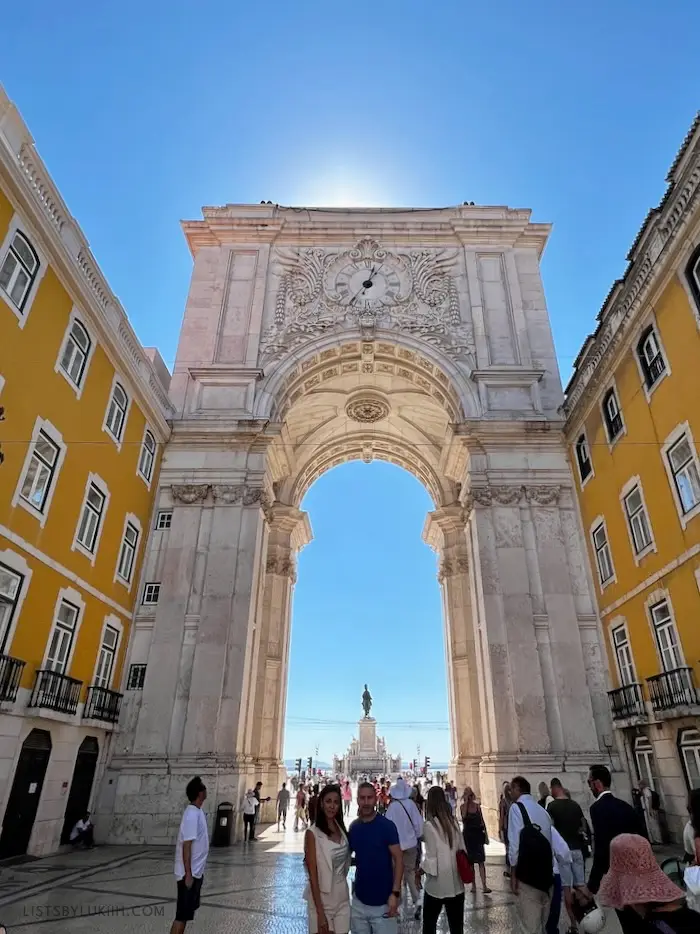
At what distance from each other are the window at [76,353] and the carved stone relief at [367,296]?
893 cm

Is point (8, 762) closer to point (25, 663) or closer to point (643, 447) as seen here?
point (25, 663)

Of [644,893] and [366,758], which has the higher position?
[366,758]

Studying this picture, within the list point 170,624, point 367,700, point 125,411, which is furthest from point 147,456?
→ point 367,700

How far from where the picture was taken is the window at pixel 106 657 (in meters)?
16.6

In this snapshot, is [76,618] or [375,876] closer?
[375,876]

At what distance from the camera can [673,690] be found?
1334cm

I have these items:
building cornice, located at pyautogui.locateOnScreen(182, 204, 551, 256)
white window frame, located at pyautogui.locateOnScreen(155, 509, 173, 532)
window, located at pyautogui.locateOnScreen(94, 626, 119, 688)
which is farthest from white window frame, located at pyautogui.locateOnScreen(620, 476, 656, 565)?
window, located at pyautogui.locateOnScreen(94, 626, 119, 688)

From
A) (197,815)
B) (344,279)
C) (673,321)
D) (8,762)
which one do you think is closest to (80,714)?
(8,762)

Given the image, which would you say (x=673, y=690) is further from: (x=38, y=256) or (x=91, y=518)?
(x=38, y=256)

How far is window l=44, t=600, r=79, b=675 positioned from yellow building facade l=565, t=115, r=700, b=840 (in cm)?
1473

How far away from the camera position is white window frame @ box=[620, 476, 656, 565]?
14870 millimetres

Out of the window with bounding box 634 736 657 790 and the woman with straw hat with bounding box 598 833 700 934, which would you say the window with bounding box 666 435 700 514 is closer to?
the window with bounding box 634 736 657 790

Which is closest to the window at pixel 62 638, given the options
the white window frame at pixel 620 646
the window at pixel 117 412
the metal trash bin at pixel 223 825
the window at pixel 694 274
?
the window at pixel 117 412

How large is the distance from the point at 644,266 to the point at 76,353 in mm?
14924
